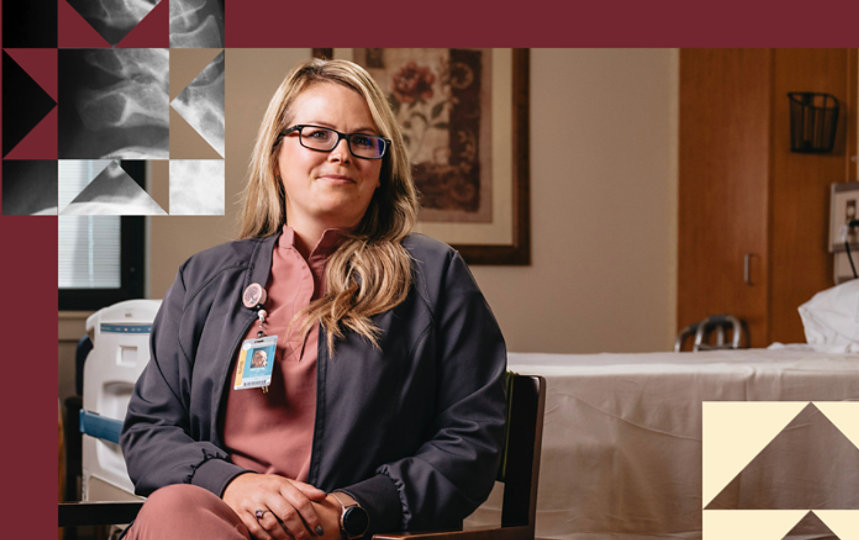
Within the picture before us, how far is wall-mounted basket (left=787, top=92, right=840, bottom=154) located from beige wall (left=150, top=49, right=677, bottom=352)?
0.88m

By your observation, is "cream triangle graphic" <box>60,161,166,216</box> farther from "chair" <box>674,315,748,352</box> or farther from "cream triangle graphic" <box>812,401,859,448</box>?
"chair" <box>674,315,748,352</box>

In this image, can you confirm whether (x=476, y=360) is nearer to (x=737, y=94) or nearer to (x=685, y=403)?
(x=685, y=403)

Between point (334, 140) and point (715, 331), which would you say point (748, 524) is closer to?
point (334, 140)

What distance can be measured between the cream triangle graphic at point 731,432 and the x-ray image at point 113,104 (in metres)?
1.11

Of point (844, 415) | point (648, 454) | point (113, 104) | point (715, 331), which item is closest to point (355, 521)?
point (113, 104)

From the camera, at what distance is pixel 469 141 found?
4281 mm

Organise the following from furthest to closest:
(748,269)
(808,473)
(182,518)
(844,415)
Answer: (748,269) < (808,473) < (844,415) < (182,518)

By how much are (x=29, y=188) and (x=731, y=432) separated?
131 centimetres

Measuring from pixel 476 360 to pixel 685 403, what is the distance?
3.57ft

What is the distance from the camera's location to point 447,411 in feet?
4.37

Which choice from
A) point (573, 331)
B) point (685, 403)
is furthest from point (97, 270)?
point (685, 403)

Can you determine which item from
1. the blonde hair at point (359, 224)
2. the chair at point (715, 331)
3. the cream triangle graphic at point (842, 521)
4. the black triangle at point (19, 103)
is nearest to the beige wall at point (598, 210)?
the chair at point (715, 331)

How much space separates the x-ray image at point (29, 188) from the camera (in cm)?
133

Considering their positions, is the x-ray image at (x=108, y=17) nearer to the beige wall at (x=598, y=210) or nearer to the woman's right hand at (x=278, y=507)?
the woman's right hand at (x=278, y=507)
